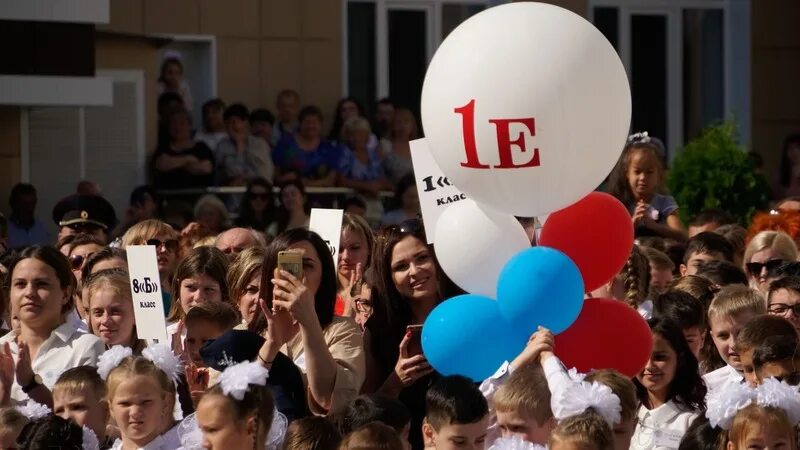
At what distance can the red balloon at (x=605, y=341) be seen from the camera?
6.49 m

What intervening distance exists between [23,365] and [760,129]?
42.4ft

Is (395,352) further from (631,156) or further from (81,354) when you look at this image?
(631,156)

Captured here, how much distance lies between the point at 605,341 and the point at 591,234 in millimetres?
381

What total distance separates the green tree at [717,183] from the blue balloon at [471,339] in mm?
6455

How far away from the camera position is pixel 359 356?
7059mm

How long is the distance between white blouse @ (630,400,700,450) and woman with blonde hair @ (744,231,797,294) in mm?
1940

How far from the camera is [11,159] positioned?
15.0 metres

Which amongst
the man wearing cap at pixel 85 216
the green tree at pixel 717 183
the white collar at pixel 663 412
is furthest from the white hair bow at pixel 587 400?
the green tree at pixel 717 183

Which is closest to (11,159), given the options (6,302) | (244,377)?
(6,302)

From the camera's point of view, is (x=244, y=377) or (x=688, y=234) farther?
(x=688, y=234)

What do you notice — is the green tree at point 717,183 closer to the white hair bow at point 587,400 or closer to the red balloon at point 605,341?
the red balloon at point 605,341

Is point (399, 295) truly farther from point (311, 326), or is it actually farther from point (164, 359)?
point (164, 359)

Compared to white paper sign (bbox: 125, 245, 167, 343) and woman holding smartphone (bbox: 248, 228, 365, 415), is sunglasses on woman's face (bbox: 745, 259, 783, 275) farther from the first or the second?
white paper sign (bbox: 125, 245, 167, 343)

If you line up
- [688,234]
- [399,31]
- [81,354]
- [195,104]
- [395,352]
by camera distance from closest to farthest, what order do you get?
[395,352] → [81,354] → [688,234] → [195,104] → [399,31]
